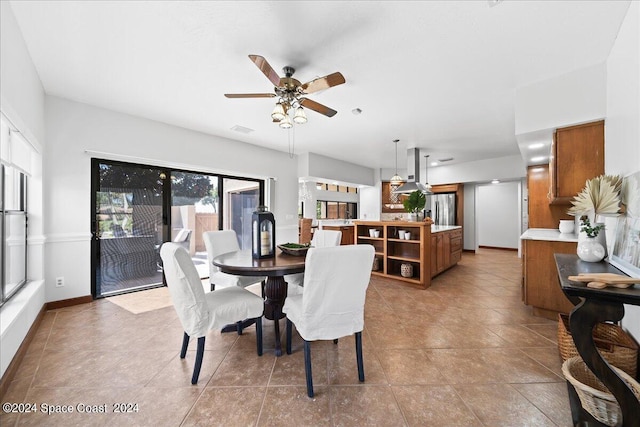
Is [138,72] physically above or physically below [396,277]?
above

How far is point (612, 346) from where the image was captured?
1568 mm

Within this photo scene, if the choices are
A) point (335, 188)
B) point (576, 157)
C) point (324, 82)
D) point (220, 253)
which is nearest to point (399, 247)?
point (576, 157)

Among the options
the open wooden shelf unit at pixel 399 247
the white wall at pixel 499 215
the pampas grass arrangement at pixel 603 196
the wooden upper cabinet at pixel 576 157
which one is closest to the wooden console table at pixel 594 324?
the pampas grass arrangement at pixel 603 196

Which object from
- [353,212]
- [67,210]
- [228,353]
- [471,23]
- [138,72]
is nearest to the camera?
[471,23]

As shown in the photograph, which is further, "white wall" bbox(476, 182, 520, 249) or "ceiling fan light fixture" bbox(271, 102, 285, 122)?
"white wall" bbox(476, 182, 520, 249)

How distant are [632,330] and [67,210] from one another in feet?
18.3

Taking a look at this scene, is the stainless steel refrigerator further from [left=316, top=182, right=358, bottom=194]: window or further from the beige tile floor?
the beige tile floor

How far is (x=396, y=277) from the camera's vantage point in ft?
13.8

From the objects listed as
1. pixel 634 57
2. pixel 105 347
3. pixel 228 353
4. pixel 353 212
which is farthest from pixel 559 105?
pixel 353 212

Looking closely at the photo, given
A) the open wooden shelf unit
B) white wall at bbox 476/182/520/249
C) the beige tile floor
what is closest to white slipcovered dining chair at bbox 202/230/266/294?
the beige tile floor

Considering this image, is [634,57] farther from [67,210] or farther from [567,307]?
[67,210]

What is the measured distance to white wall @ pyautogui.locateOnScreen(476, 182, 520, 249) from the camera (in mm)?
7570

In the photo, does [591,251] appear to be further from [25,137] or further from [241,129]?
[25,137]

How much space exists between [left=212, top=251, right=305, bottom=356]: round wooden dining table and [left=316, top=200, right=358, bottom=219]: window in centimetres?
543
